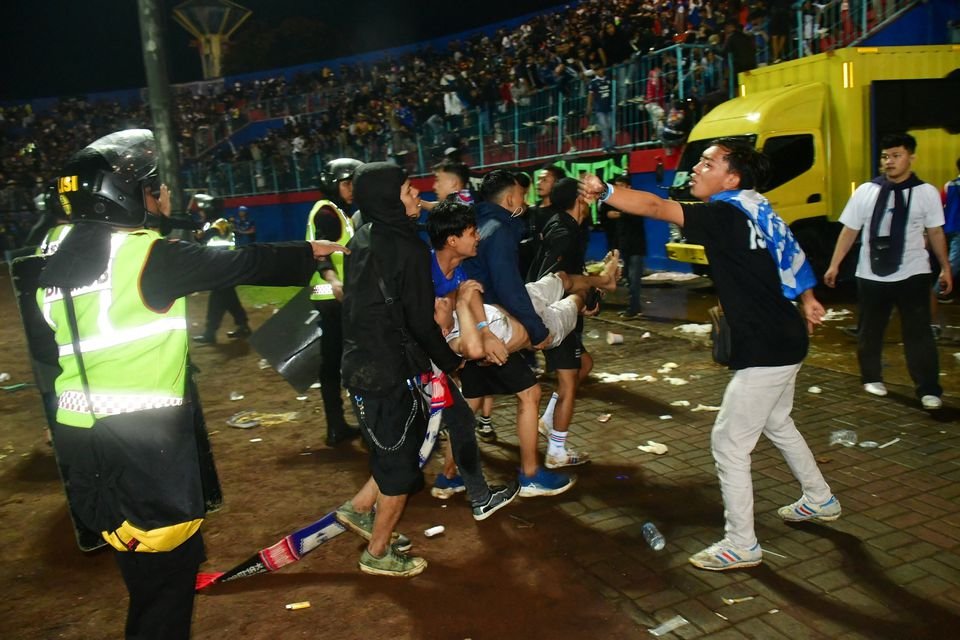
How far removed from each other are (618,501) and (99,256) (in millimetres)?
3220

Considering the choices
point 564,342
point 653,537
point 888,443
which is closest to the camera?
point 653,537

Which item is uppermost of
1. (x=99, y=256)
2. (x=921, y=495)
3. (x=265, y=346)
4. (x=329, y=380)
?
(x=99, y=256)

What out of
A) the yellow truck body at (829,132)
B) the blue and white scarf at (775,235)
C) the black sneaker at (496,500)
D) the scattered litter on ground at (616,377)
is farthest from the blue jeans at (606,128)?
the blue and white scarf at (775,235)

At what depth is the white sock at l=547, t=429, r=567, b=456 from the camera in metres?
4.88

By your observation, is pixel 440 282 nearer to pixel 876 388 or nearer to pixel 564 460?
pixel 564 460

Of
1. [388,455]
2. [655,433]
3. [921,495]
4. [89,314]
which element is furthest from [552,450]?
[89,314]

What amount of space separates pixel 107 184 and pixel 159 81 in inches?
268

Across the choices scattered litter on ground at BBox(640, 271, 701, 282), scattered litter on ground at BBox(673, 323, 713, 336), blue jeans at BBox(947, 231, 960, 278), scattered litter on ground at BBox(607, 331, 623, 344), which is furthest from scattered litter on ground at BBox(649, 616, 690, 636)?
scattered litter on ground at BBox(640, 271, 701, 282)

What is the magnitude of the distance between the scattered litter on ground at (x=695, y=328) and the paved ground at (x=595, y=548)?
2654 millimetres

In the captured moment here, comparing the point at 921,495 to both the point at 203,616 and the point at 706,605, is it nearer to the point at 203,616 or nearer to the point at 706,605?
the point at 706,605

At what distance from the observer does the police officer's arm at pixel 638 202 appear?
10.7 feet

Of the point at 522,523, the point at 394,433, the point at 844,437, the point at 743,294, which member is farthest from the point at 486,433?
the point at 743,294

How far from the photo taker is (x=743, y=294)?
11.3ft

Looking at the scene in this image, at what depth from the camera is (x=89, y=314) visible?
2.36 m
